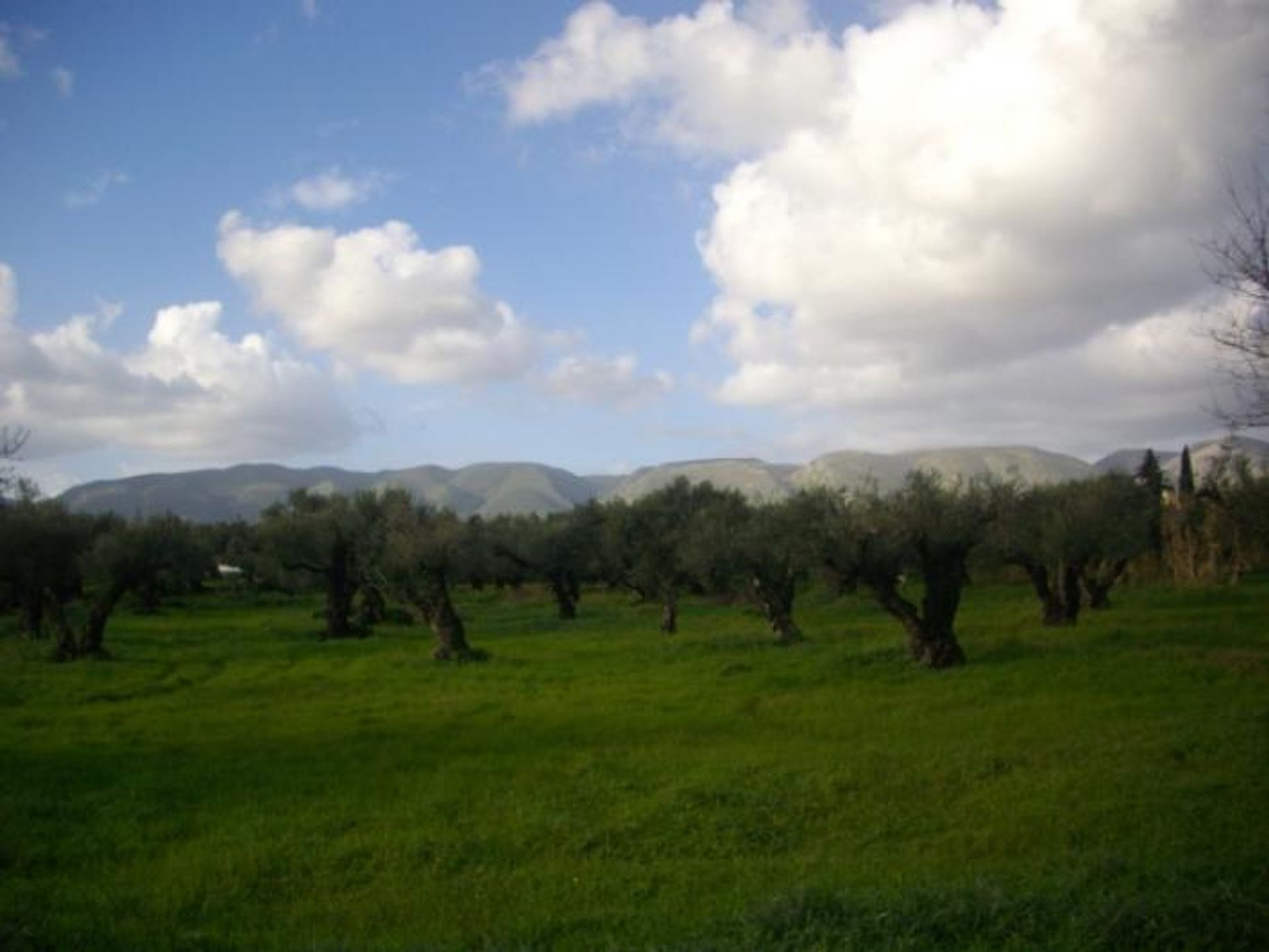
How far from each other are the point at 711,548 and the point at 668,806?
34.5 meters

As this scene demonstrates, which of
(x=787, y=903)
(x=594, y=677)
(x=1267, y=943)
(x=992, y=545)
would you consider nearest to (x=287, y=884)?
(x=787, y=903)

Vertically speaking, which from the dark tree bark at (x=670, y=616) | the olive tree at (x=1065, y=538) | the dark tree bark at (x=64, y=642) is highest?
the olive tree at (x=1065, y=538)

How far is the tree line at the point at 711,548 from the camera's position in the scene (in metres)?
34.4

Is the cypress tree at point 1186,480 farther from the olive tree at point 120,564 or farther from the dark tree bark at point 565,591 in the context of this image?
the olive tree at point 120,564

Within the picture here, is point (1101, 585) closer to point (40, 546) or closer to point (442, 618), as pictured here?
point (442, 618)

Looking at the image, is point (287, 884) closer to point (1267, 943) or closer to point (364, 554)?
point (1267, 943)

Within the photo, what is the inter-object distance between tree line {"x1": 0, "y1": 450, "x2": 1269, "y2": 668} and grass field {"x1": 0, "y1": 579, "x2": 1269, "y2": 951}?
4.27 meters

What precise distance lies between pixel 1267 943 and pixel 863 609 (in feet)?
168

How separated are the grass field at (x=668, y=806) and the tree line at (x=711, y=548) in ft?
14.0

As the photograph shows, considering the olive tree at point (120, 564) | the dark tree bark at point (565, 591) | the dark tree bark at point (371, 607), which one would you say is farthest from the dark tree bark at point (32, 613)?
the dark tree bark at point (565, 591)

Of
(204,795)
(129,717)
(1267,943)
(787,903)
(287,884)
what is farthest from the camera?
(129,717)

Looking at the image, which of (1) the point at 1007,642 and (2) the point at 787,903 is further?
(1) the point at 1007,642

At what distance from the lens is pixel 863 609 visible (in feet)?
195

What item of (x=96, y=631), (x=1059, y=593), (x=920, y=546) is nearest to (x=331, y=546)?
(x=96, y=631)
